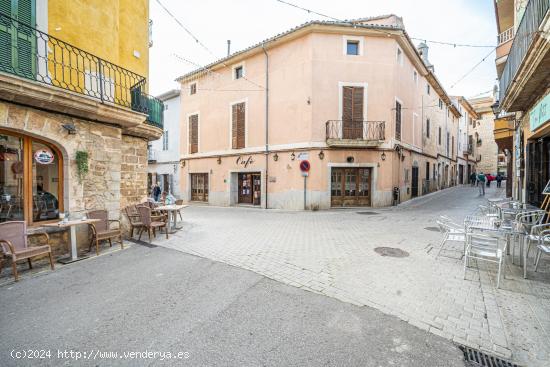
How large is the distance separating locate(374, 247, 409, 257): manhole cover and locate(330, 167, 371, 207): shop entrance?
25.7 ft

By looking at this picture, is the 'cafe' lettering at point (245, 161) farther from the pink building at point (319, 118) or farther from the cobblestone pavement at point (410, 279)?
the cobblestone pavement at point (410, 279)

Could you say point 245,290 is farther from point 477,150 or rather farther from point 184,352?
point 477,150

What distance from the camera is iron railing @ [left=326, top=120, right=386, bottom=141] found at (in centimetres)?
1330

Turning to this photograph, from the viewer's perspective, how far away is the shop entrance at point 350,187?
44.8 feet

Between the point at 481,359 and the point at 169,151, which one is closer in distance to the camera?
the point at 481,359

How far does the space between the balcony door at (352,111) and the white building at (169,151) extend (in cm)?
1330

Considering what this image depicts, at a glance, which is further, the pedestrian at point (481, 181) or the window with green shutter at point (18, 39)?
the pedestrian at point (481, 181)

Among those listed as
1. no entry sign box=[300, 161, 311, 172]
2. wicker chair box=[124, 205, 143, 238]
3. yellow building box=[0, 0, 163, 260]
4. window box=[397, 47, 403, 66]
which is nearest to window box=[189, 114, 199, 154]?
no entry sign box=[300, 161, 311, 172]

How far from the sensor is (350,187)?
13.8m

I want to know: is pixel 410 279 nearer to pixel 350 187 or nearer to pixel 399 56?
pixel 350 187

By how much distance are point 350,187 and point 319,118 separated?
4.06 m

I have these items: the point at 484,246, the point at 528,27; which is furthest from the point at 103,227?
the point at 528,27

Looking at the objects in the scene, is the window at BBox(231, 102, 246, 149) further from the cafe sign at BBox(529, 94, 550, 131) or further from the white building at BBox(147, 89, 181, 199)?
the cafe sign at BBox(529, 94, 550, 131)

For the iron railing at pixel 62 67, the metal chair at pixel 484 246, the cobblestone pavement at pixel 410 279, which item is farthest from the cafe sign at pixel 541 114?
the iron railing at pixel 62 67
